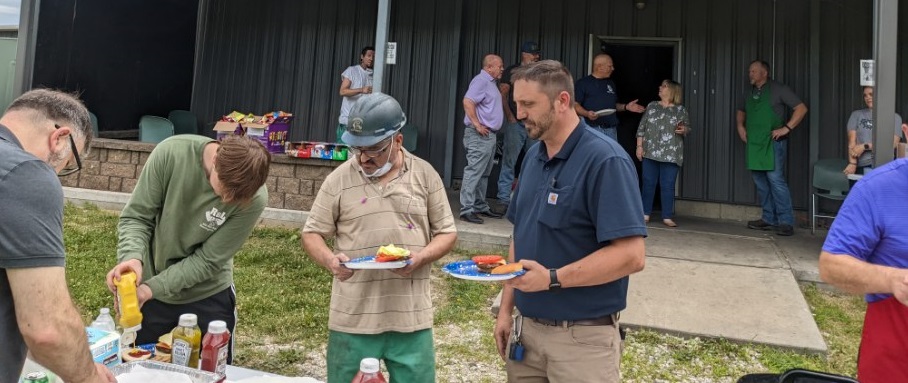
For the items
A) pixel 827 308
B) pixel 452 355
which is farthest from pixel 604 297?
pixel 827 308

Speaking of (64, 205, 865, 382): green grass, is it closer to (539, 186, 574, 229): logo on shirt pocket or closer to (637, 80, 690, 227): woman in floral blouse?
(539, 186, 574, 229): logo on shirt pocket

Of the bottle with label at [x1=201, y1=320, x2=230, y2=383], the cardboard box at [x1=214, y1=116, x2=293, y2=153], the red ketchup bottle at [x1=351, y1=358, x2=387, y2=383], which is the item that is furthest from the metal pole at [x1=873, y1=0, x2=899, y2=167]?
the cardboard box at [x1=214, y1=116, x2=293, y2=153]

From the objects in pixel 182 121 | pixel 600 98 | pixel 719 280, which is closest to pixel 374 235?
pixel 719 280

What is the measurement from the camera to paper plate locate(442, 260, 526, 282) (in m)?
2.09

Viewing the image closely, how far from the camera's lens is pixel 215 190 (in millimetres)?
2682

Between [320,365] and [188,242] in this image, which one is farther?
[320,365]

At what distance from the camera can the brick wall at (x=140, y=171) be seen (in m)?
7.04

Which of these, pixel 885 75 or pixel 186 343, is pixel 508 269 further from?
pixel 885 75

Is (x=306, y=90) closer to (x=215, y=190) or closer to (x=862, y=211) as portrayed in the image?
(x=215, y=190)

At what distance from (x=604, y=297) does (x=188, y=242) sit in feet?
6.02

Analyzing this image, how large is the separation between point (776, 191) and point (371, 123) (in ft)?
20.4

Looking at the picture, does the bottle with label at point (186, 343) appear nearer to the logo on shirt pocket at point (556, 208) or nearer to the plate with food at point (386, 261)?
the plate with food at point (386, 261)

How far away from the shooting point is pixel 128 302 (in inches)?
85.2

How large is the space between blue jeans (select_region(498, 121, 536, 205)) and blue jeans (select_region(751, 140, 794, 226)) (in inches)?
110
